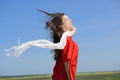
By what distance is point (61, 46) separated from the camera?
3.80 m

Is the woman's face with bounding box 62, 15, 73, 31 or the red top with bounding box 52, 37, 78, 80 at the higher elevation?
the woman's face with bounding box 62, 15, 73, 31

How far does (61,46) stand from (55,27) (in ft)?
0.74

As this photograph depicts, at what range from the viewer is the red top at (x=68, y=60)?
12.4 ft

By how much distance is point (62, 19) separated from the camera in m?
3.96

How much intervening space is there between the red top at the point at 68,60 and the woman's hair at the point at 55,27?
7 centimetres

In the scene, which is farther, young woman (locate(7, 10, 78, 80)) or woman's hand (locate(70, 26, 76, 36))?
woman's hand (locate(70, 26, 76, 36))

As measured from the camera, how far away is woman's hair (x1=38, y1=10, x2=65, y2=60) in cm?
391

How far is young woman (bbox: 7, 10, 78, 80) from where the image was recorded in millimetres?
3791

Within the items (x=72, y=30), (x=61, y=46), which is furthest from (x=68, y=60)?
(x=72, y=30)

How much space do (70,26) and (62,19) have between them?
0.10 m

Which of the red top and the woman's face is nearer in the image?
the red top

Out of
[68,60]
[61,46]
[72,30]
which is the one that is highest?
[72,30]

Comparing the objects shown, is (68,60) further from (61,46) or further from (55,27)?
(55,27)

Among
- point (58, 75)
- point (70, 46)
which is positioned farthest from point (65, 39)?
point (58, 75)
